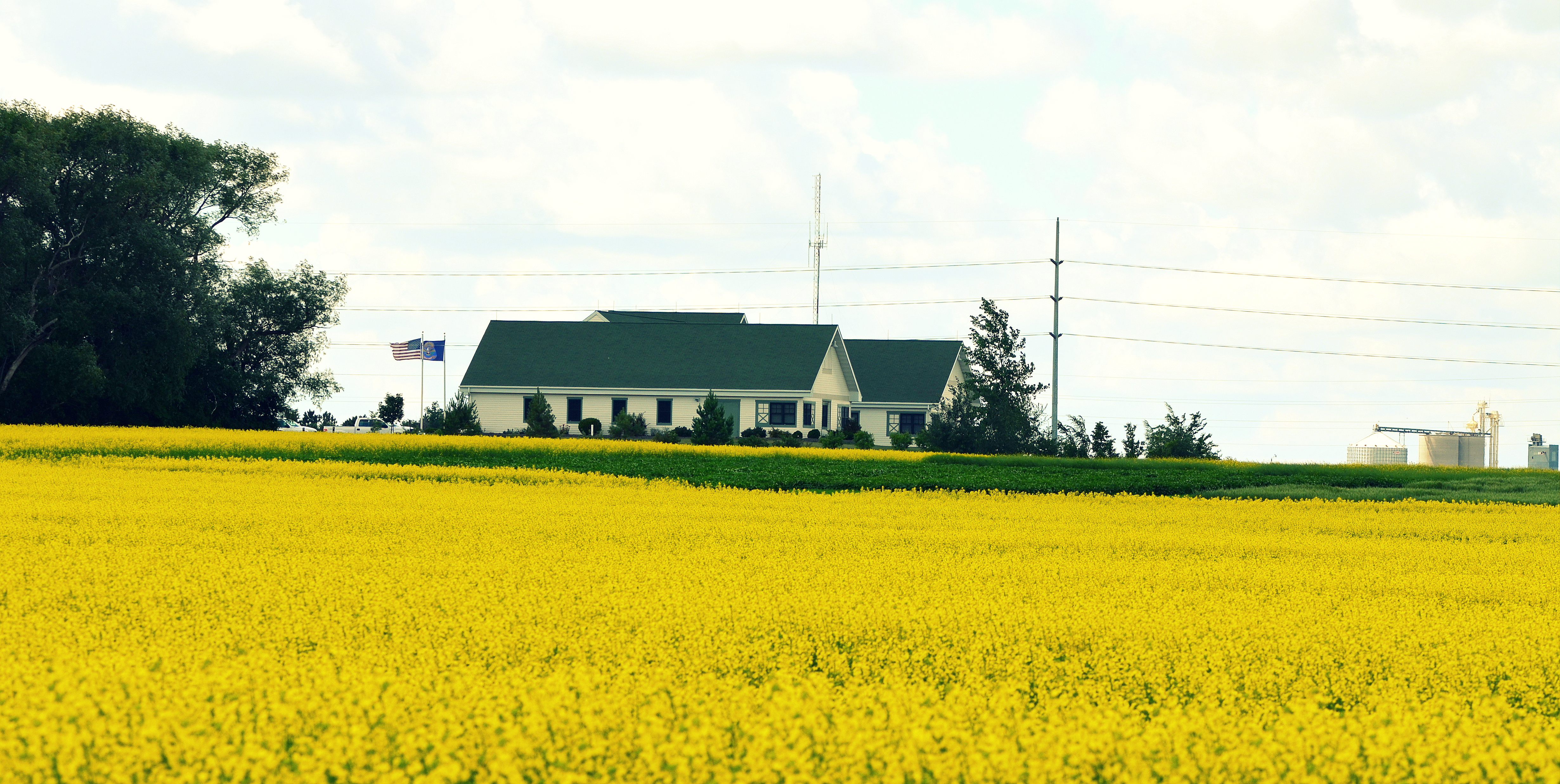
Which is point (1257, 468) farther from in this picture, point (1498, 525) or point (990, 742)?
point (990, 742)

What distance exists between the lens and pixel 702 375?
5700cm

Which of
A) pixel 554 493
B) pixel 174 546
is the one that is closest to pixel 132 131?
pixel 554 493

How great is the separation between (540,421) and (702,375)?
944 cm

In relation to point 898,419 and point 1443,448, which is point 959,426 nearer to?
point 898,419

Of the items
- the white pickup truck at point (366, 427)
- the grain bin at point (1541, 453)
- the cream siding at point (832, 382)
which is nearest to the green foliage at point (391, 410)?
the white pickup truck at point (366, 427)

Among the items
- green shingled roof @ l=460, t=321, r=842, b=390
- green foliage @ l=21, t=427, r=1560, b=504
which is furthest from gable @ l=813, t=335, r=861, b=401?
green foliage @ l=21, t=427, r=1560, b=504

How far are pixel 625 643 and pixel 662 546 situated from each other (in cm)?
611

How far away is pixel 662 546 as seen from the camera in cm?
1427

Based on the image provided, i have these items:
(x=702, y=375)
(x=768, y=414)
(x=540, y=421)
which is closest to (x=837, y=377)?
(x=768, y=414)

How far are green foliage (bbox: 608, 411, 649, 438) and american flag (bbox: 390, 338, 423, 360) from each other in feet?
27.5

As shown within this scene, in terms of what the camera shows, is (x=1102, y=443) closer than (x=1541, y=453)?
Yes

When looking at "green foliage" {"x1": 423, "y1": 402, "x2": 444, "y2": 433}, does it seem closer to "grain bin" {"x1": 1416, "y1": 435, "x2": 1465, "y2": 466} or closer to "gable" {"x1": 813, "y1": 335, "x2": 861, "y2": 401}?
"gable" {"x1": 813, "y1": 335, "x2": 861, "y2": 401}

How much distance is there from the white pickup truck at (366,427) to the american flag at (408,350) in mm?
4356

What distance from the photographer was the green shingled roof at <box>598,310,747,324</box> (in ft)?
220
